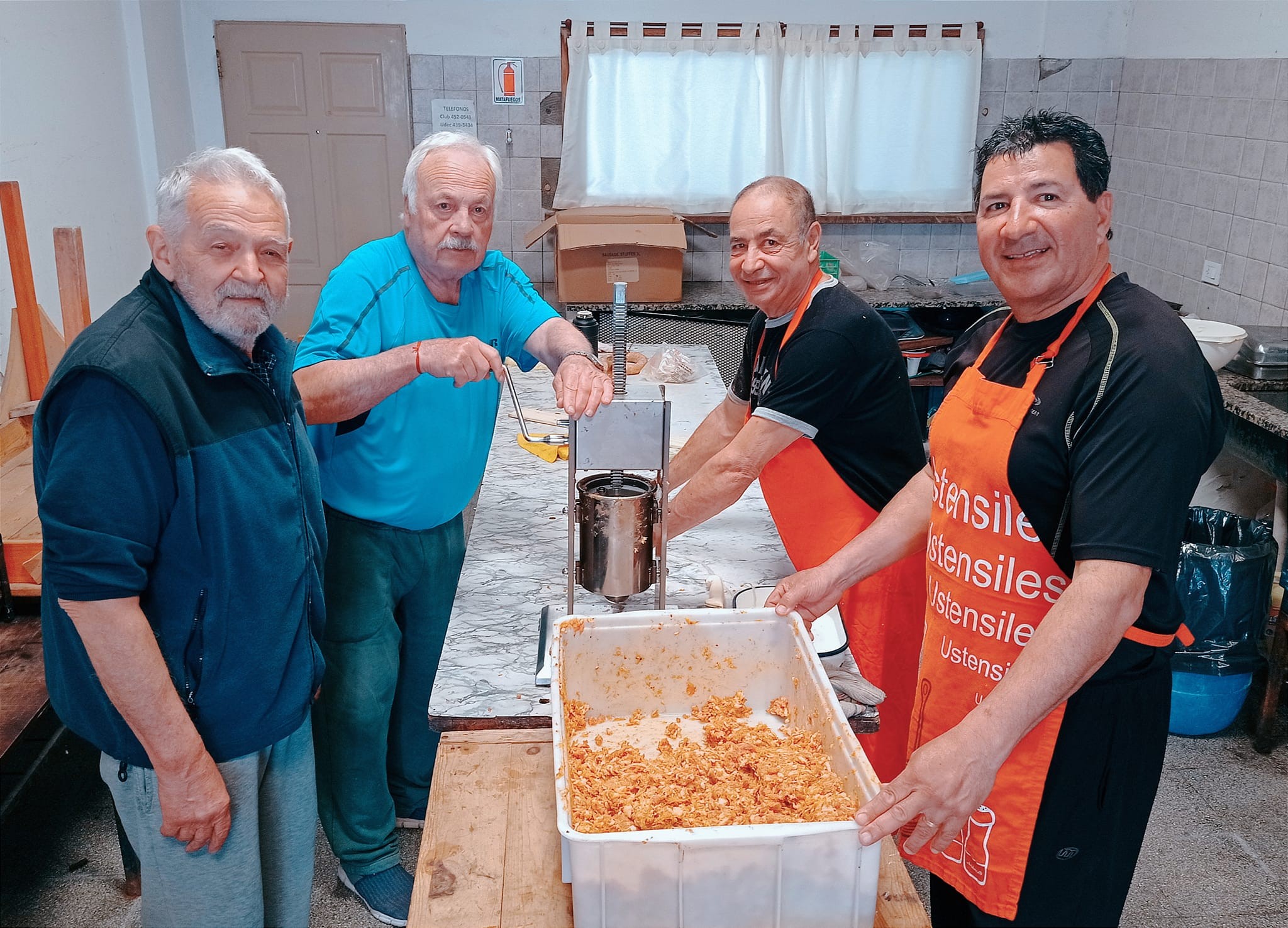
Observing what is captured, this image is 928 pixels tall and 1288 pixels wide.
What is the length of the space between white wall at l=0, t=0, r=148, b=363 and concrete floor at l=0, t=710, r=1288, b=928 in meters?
1.82

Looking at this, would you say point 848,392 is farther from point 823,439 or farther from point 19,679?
Result: point 19,679

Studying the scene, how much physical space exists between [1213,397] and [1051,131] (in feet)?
1.52

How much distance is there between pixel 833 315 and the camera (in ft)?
7.34

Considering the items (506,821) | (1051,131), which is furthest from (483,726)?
(1051,131)

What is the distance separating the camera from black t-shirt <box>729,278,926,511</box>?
2.19m

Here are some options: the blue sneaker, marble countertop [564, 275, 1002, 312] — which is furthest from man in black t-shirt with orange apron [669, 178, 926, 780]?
marble countertop [564, 275, 1002, 312]

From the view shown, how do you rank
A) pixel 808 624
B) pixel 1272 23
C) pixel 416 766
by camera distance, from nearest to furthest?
pixel 808 624, pixel 416 766, pixel 1272 23

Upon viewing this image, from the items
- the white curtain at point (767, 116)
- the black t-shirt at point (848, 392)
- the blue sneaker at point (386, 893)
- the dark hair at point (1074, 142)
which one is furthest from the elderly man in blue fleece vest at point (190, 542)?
the white curtain at point (767, 116)

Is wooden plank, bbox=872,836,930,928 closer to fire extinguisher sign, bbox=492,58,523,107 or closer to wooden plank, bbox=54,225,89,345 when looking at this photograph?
wooden plank, bbox=54,225,89,345

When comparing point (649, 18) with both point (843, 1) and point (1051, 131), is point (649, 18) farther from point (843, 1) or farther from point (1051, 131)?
point (1051, 131)

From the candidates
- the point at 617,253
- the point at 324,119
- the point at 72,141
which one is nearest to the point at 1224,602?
the point at 617,253

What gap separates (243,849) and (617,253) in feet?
12.9

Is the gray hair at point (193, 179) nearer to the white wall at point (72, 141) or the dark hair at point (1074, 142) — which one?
the dark hair at point (1074, 142)

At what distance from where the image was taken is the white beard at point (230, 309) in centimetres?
152
